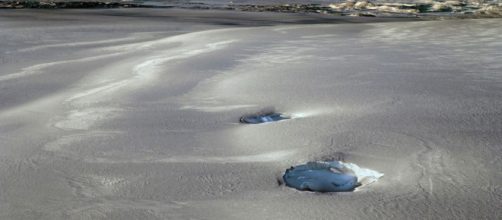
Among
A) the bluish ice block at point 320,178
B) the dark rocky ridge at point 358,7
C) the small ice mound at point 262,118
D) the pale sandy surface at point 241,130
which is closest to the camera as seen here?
the pale sandy surface at point 241,130

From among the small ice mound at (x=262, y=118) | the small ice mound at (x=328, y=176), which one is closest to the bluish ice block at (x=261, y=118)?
the small ice mound at (x=262, y=118)

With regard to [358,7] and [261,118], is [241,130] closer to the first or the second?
[261,118]

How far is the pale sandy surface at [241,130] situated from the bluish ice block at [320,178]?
0.07 m

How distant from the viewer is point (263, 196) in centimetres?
207

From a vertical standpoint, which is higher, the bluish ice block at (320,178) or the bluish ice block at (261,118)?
the bluish ice block at (320,178)

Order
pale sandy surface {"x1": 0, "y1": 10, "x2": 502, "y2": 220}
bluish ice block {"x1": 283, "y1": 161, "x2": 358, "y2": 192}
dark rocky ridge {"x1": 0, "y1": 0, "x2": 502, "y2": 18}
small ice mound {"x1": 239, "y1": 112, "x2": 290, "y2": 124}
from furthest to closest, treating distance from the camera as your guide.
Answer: dark rocky ridge {"x1": 0, "y1": 0, "x2": 502, "y2": 18} → small ice mound {"x1": 239, "y1": 112, "x2": 290, "y2": 124} → bluish ice block {"x1": 283, "y1": 161, "x2": 358, "y2": 192} → pale sandy surface {"x1": 0, "y1": 10, "x2": 502, "y2": 220}

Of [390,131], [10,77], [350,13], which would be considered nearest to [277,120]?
[390,131]

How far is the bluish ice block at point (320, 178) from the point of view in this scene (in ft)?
6.98

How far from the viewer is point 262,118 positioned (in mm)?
3232

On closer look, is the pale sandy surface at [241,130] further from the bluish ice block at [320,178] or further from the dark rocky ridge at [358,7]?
the dark rocky ridge at [358,7]

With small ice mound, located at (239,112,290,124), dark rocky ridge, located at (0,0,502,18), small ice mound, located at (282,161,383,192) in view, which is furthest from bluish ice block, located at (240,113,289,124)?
dark rocky ridge, located at (0,0,502,18)

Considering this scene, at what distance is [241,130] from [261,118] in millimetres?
291

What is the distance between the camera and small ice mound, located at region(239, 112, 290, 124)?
3.17m

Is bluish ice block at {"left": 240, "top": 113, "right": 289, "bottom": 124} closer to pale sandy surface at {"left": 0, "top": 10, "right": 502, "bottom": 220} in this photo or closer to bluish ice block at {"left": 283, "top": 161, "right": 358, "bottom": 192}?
pale sandy surface at {"left": 0, "top": 10, "right": 502, "bottom": 220}
